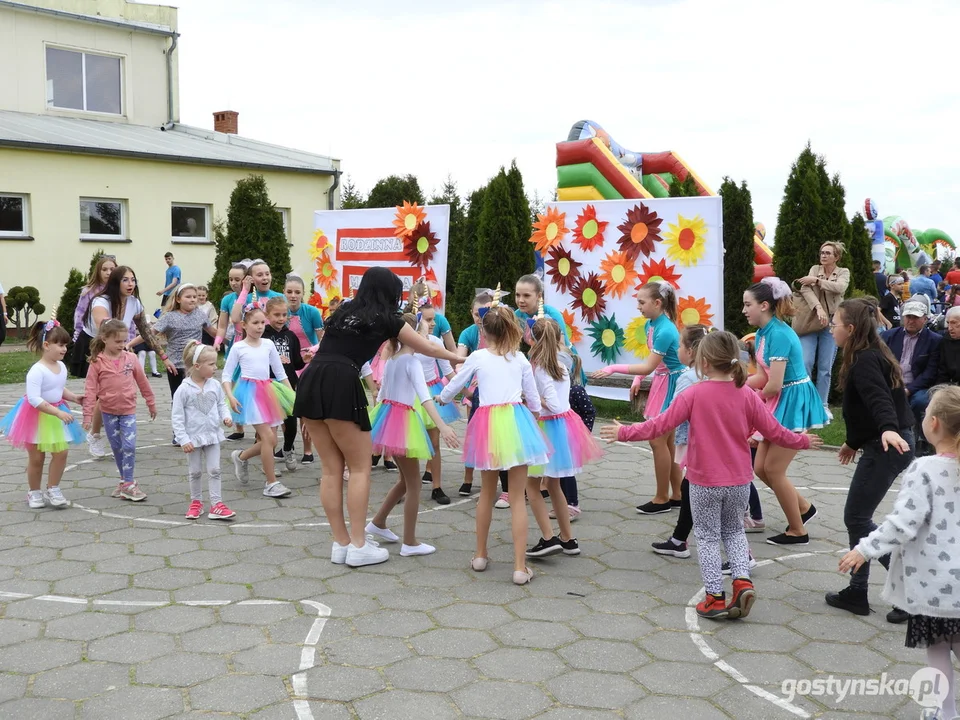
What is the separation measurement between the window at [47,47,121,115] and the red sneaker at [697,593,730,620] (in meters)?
24.0

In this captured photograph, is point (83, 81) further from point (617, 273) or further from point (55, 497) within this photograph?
point (55, 497)

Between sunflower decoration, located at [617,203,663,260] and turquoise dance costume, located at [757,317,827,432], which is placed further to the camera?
sunflower decoration, located at [617,203,663,260]

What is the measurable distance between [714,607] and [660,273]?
232 inches

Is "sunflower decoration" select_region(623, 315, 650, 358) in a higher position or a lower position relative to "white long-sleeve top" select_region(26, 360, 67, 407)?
higher

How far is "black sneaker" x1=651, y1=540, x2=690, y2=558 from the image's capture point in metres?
5.73

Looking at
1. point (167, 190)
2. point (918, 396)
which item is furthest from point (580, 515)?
point (167, 190)

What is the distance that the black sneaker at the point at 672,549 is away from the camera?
573 centimetres

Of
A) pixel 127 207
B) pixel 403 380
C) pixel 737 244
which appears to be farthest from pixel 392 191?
pixel 403 380

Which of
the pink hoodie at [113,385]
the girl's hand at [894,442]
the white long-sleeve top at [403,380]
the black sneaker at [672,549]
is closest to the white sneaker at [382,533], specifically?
the white long-sleeve top at [403,380]

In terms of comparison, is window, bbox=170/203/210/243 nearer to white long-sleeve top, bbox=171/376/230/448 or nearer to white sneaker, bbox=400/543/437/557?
white long-sleeve top, bbox=171/376/230/448

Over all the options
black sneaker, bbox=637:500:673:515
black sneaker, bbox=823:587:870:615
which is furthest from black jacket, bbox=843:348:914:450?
black sneaker, bbox=637:500:673:515

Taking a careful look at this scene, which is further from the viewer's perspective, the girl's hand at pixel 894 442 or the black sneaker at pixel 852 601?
the black sneaker at pixel 852 601

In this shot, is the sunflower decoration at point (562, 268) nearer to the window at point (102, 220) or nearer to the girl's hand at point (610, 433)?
the girl's hand at point (610, 433)

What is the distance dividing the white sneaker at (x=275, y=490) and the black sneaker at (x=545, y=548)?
2.42m
